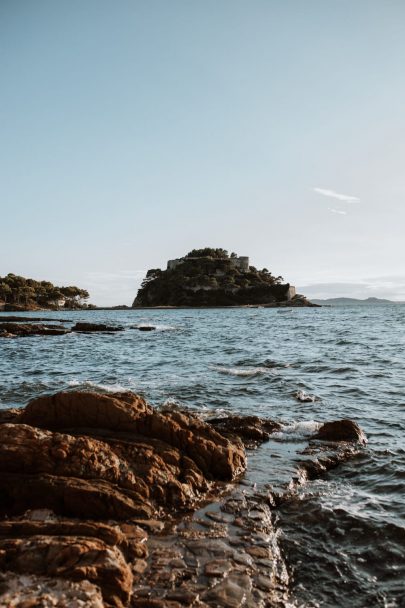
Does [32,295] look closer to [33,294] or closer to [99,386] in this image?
[33,294]

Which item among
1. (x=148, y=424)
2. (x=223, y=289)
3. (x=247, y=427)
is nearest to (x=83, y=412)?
(x=148, y=424)

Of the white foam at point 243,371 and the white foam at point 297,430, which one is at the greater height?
the white foam at point 243,371

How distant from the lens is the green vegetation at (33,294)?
155 metres

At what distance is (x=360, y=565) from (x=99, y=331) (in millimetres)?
48518

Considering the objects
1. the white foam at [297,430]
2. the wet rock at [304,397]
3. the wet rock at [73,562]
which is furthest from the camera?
the wet rock at [304,397]

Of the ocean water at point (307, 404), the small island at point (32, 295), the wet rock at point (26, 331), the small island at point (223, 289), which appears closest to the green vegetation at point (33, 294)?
the small island at point (32, 295)

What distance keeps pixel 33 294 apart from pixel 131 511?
16813cm

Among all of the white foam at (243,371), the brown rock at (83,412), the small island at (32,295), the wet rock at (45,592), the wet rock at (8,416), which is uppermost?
the small island at (32,295)

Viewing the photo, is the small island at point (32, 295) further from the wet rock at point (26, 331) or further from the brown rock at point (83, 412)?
the brown rock at point (83, 412)

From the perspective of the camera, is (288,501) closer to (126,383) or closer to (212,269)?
(126,383)

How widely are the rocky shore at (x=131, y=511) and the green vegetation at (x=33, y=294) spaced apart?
461 feet

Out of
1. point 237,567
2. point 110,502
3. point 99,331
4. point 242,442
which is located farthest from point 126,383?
point 99,331

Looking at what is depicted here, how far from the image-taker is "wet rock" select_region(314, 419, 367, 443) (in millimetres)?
11195

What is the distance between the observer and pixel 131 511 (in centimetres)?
689
